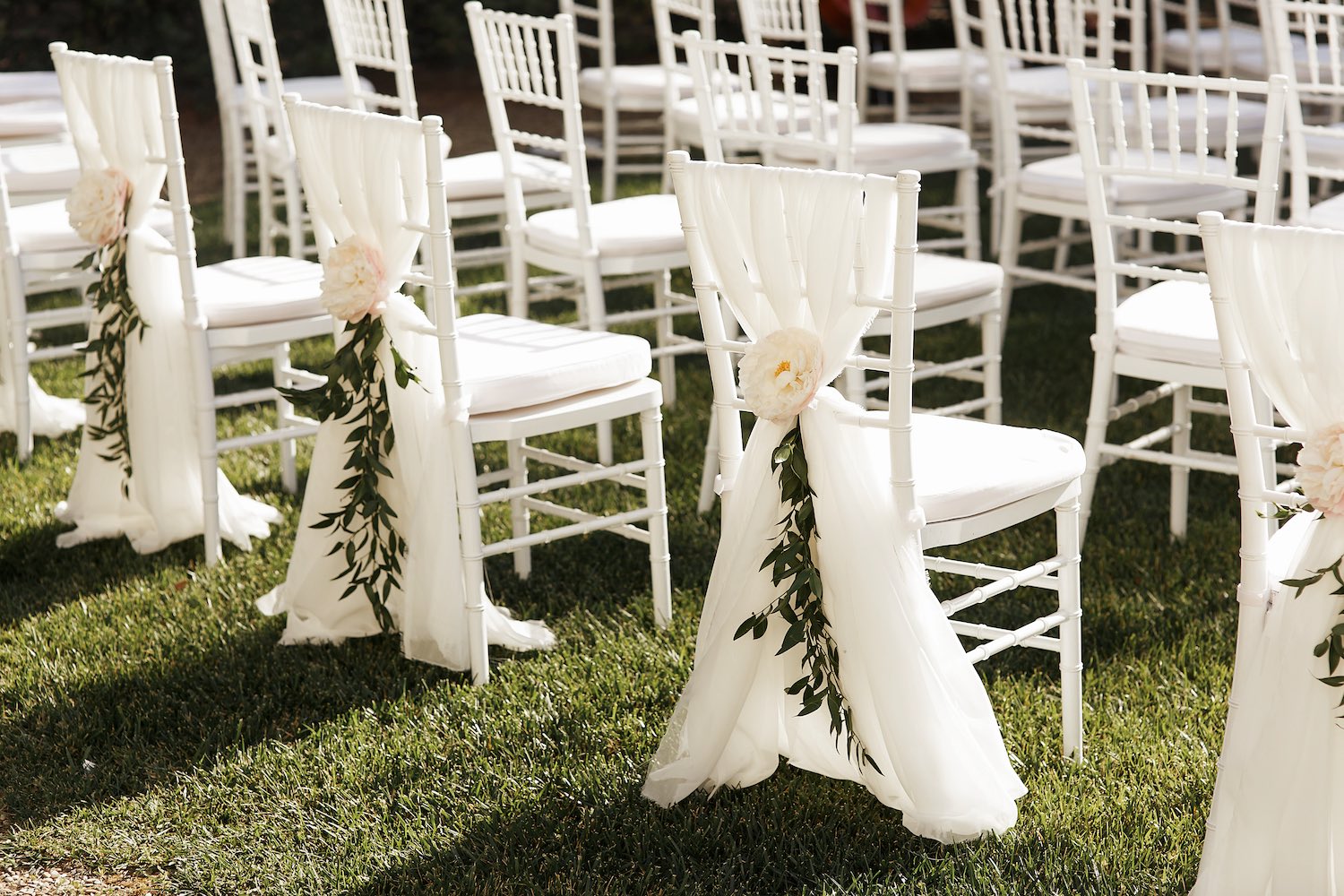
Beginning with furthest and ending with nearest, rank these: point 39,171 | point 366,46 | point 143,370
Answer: point 366,46, point 39,171, point 143,370

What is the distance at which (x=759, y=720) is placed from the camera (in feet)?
8.80

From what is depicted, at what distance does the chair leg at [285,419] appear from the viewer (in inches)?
160

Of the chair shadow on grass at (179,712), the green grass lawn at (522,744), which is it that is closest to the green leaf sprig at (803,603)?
the green grass lawn at (522,744)

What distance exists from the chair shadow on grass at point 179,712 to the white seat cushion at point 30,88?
3.75 metres

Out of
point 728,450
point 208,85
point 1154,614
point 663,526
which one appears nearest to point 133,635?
point 663,526

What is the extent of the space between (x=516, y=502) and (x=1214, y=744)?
160cm

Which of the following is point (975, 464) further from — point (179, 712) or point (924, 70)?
point (924, 70)

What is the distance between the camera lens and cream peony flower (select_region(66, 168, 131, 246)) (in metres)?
3.74

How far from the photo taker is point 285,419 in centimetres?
417

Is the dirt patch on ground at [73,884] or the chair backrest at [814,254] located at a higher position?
the chair backrest at [814,254]

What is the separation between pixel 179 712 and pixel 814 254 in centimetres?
160

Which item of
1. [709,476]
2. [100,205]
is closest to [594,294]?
[709,476]

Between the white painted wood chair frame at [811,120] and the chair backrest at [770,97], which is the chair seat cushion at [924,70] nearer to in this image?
the white painted wood chair frame at [811,120]

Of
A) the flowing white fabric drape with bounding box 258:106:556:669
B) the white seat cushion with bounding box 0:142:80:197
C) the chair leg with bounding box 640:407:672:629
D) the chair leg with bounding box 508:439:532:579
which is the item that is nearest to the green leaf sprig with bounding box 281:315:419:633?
the flowing white fabric drape with bounding box 258:106:556:669
